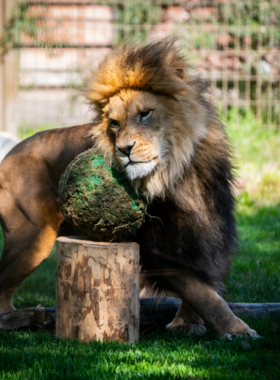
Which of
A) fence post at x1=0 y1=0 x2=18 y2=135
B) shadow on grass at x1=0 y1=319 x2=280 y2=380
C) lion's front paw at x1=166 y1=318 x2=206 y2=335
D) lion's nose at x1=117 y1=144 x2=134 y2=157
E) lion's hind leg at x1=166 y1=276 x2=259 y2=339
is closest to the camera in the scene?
shadow on grass at x1=0 y1=319 x2=280 y2=380

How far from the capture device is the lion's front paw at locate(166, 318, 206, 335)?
3.14 meters

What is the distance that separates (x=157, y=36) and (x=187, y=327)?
22.2 feet

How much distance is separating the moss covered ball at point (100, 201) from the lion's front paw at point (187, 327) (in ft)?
2.43

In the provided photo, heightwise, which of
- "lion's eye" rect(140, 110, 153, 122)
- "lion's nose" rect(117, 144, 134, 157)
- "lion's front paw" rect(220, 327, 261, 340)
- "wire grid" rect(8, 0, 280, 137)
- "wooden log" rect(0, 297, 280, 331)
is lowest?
"wooden log" rect(0, 297, 280, 331)

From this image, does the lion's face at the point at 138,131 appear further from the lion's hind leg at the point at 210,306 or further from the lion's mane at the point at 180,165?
the lion's hind leg at the point at 210,306

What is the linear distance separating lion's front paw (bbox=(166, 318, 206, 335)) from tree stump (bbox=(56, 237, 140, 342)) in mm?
463

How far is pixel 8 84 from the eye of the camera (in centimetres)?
870

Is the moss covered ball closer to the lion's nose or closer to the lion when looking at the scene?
the lion

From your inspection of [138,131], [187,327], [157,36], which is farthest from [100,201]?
[157,36]

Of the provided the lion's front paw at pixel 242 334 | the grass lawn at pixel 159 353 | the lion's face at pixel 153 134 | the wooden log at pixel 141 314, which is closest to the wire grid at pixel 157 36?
the grass lawn at pixel 159 353

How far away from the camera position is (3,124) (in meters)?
8.66

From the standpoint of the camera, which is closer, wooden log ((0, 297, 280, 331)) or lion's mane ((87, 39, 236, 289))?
lion's mane ((87, 39, 236, 289))

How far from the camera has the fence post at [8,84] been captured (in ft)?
28.3

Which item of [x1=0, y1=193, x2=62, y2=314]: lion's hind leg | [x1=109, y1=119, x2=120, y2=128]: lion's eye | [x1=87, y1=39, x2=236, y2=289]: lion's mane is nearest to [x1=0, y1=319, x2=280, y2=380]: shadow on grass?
[x1=87, y1=39, x2=236, y2=289]: lion's mane
